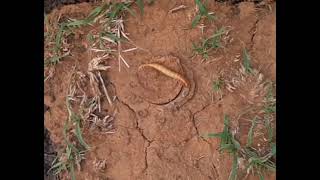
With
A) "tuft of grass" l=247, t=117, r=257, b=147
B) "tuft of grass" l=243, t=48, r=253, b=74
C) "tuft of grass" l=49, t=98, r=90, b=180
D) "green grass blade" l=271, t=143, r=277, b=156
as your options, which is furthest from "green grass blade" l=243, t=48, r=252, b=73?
"tuft of grass" l=49, t=98, r=90, b=180

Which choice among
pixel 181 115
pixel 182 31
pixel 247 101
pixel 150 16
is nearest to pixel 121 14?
pixel 150 16

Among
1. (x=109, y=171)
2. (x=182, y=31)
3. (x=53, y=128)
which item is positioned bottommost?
(x=109, y=171)

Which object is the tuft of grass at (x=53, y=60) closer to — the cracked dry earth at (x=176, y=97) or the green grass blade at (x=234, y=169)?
the cracked dry earth at (x=176, y=97)

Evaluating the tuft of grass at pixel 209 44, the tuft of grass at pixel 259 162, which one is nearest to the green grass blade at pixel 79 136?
the tuft of grass at pixel 209 44

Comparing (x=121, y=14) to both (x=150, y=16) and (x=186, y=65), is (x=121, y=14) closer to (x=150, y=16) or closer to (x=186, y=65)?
(x=150, y=16)

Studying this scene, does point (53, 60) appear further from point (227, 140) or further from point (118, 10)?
point (227, 140)

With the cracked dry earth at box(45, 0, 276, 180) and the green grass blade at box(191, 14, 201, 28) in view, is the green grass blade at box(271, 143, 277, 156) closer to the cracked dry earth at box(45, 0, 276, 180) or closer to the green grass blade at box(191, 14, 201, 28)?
the cracked dry earth at box(45, 0, 276, 180)

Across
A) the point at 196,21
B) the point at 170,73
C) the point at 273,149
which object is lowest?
the point at 273,149


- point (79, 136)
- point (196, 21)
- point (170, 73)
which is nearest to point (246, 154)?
point (170, 73)
